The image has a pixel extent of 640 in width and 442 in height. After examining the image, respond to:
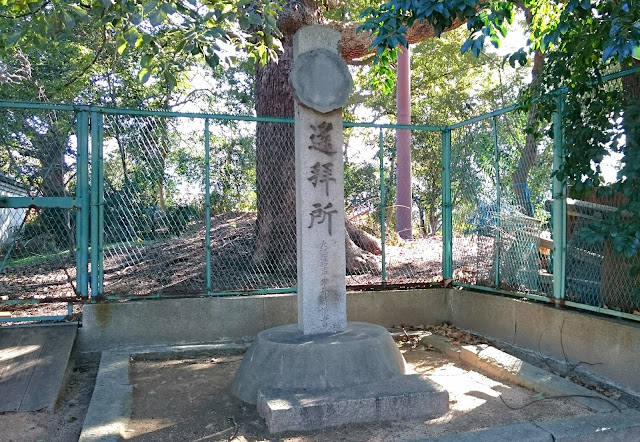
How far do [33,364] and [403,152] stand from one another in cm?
1199

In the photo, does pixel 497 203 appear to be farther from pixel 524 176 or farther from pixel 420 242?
pixel 420 242

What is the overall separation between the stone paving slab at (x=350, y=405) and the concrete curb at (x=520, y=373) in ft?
3.50

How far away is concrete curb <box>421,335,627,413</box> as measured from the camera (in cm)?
429

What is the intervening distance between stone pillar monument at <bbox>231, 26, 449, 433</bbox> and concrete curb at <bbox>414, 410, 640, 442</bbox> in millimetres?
621

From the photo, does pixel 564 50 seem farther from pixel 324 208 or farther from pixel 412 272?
pixel 412 272

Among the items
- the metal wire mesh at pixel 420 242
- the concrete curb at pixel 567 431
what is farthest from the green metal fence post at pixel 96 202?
the concrete curb at pixel 567 431

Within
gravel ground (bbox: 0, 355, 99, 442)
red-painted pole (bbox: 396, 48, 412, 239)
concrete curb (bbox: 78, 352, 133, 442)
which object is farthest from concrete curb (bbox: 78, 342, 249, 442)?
red-painted pole (bbox: 396, 48, 412, 239)

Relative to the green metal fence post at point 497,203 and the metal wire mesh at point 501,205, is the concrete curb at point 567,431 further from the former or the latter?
the green metal fence post at point 497,203

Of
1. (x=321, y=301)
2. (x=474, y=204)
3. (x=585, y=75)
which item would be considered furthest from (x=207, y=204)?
(x=585, y=75)

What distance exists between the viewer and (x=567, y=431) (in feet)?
12.0

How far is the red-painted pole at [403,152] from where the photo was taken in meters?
14.1

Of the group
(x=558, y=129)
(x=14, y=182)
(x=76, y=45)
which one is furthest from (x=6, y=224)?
(x=76, y=45)

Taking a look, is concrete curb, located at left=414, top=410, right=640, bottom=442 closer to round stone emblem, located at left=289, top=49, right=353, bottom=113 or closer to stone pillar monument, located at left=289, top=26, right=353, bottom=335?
stone pillar monument, located at left=289, top=26, right=353, bottom=335

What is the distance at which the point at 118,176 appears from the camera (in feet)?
21.5
